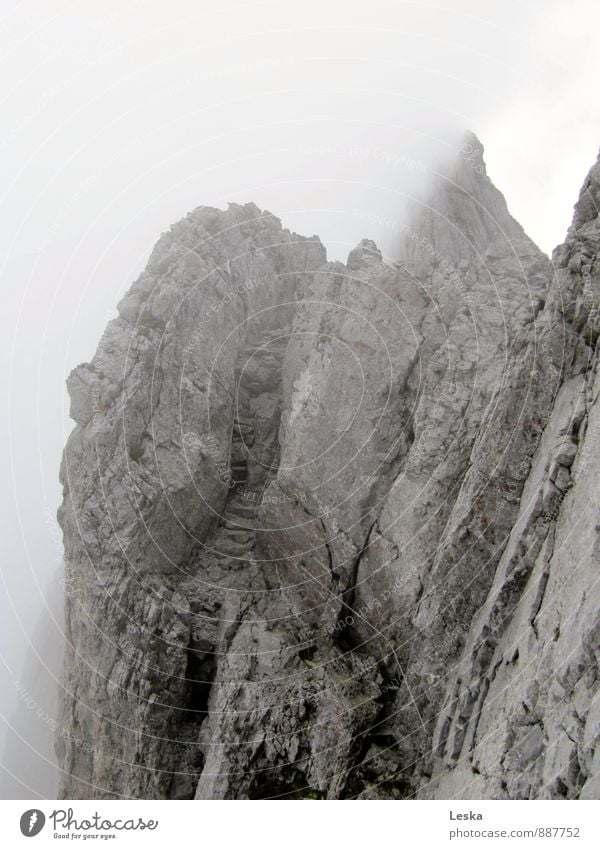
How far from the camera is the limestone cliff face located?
19.6 meters

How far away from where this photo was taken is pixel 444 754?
21125 mm

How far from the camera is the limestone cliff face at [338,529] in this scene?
19.6 m

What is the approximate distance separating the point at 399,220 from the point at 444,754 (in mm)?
37979

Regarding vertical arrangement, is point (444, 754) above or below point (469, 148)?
below

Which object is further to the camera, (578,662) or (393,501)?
(393,501)

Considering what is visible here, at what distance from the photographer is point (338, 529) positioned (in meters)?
27.4
